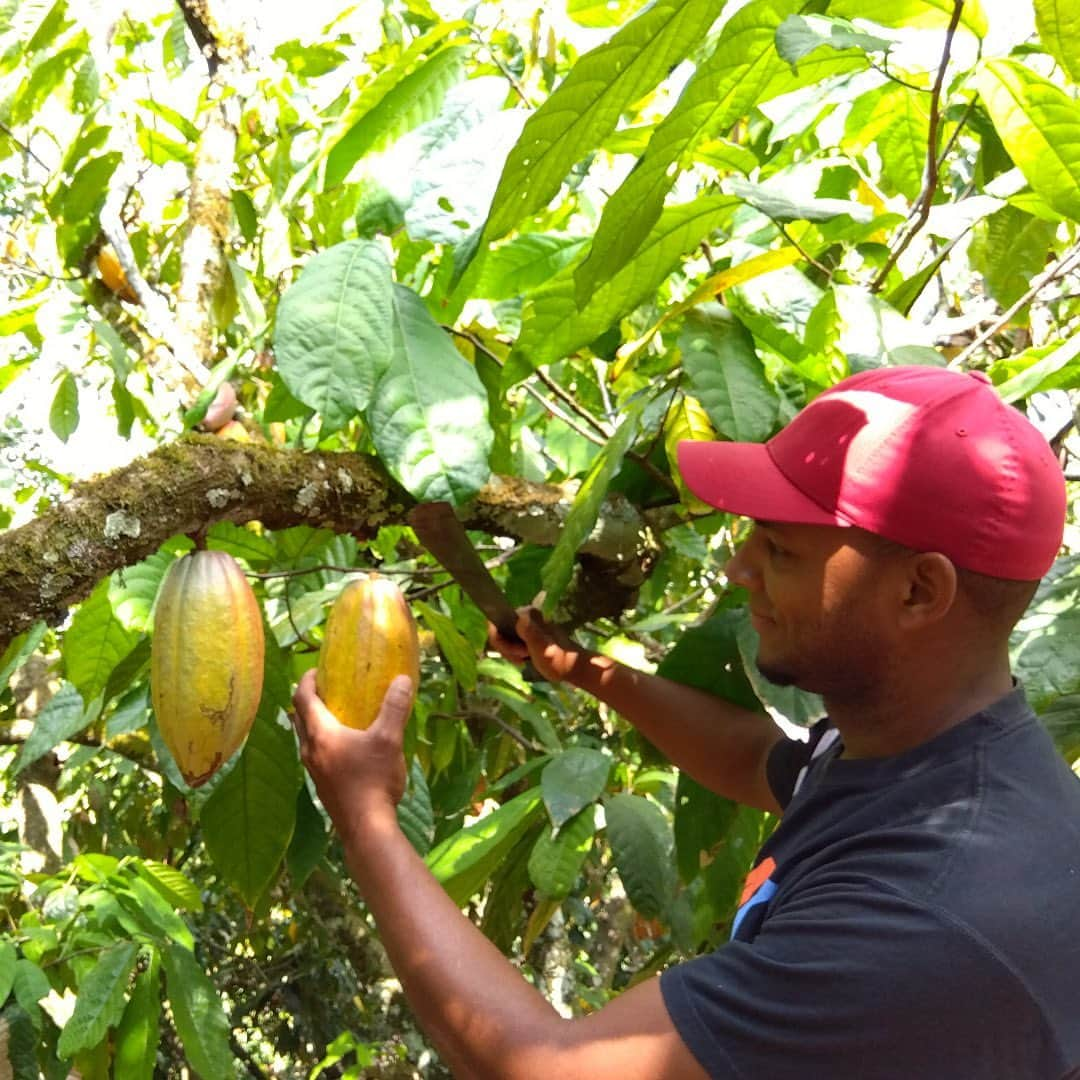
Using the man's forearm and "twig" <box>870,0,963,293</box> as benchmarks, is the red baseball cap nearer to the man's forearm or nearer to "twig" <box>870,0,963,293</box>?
"twig" <box>870,0,963,293</box>

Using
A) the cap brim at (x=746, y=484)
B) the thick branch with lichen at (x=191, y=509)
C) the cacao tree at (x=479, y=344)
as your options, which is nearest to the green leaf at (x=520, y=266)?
the cacao tree at (x=479, y=344)

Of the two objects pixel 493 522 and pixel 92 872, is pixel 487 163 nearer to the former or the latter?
pixel 493 522

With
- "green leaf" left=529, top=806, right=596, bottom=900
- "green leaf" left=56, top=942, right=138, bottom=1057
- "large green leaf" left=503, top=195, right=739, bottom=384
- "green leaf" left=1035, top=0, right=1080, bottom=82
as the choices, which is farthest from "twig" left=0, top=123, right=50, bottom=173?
"green leaf" left=1035, top=0, right=1080, bottom=82

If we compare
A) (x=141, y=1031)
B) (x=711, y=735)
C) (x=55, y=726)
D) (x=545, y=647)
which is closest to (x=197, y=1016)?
(x=141, y=1031)

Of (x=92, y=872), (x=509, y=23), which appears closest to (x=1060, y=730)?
(x=509, y=23)

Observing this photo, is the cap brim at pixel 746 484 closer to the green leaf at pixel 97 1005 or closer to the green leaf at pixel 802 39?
the green leaf at pixel 802 39

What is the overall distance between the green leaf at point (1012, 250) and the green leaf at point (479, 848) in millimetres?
938

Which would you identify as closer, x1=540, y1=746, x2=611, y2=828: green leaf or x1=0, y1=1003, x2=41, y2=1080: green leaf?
x1=540, y1=746, x2=611, y2=828: green leaf

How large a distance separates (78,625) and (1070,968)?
3.51ft

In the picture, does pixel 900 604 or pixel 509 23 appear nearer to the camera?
pixel 900 604

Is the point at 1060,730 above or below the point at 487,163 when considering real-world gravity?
below

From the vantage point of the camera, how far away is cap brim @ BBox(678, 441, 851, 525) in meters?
1.04

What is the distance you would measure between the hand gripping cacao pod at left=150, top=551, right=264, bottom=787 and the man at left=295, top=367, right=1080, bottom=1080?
0.10 meters

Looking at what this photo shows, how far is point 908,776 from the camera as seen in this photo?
980mm
